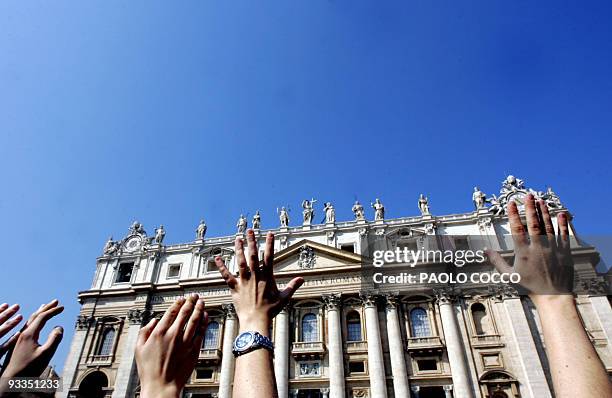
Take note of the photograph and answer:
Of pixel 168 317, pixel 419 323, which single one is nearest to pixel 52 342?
pixel 168 317

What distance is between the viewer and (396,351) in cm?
2438

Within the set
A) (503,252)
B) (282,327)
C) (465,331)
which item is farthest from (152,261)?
(503,252)

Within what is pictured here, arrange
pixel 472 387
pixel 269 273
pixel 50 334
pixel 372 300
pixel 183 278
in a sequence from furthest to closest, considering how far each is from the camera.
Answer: pixel 183 278 < pixel 372 300 < pixel 472 387 < pixel 50 334 < pixel 269 273

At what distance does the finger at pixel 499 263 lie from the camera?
4055 mm

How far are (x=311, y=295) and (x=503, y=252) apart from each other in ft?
48.4

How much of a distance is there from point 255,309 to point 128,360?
3120cm

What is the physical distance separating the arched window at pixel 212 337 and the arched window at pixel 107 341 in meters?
8.67

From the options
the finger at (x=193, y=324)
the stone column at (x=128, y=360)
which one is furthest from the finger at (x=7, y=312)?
the stone column at (x=128, y=360)

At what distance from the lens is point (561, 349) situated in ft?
9.14

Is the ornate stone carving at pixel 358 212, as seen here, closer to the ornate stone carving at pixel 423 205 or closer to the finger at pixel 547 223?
the ornate stone carving at pixel 423 205

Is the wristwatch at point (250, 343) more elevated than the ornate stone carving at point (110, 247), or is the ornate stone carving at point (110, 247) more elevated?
the ornate stone carving at point (110, 247)

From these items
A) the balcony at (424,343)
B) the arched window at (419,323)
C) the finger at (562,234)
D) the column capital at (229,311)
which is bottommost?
the finger at (562,234)

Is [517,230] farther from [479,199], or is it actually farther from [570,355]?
[479,199]

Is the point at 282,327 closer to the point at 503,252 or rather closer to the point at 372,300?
the point at 372,300
